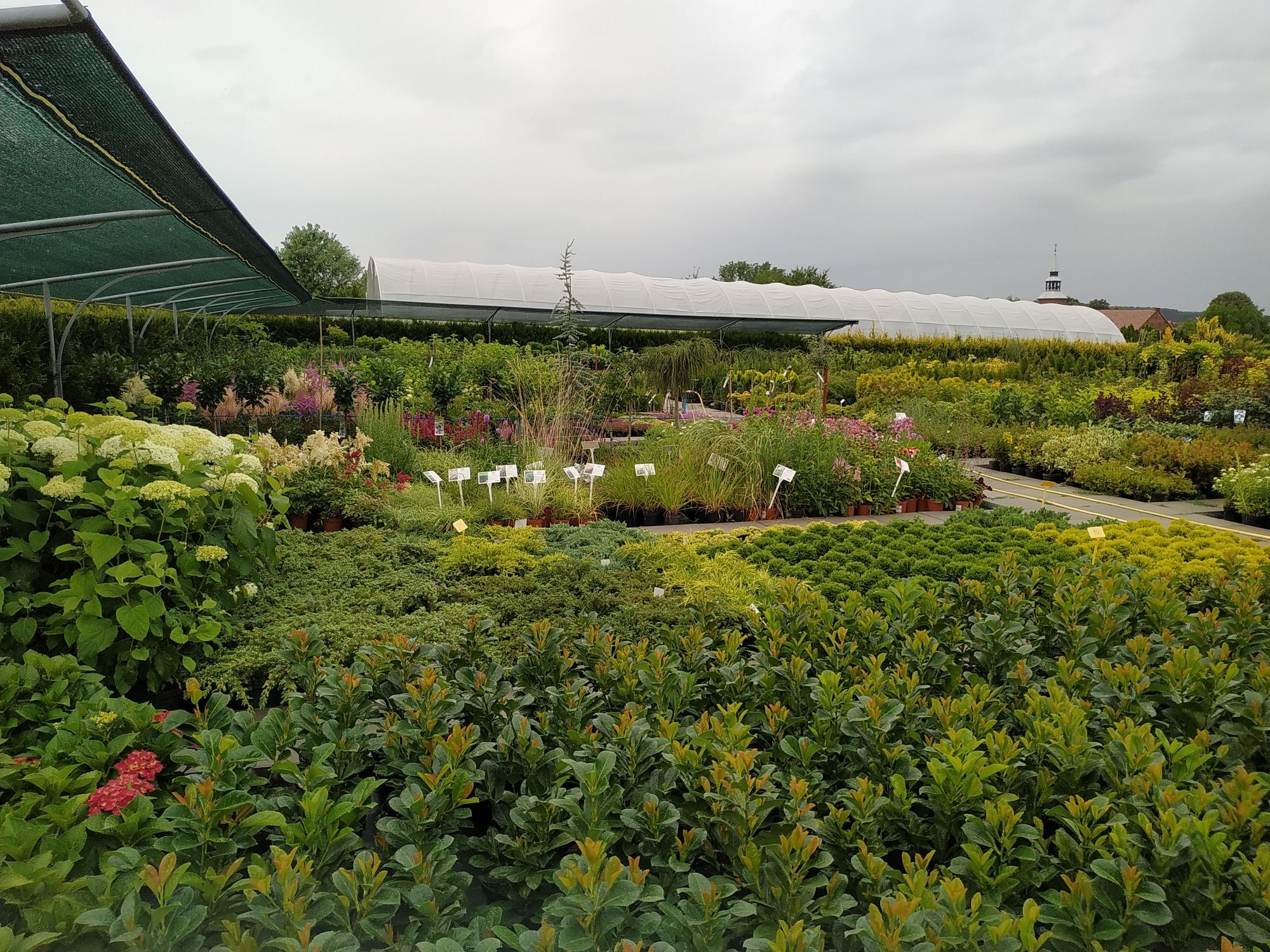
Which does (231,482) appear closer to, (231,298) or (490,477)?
(490,477)

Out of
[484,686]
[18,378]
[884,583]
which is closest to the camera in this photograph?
[484,686]

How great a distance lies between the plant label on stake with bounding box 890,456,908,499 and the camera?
6711mm

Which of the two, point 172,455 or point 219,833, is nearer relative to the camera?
point 219,833

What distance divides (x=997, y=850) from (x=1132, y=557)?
3588 millimetres

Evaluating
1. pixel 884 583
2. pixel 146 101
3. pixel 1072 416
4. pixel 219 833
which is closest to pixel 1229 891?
pixel 219 833

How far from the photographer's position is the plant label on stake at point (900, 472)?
22.0 feet

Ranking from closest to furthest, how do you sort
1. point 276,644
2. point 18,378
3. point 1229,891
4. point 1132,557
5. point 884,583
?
point 1229,891
point 276,644
point 884,583
point 1132,557
point 18,378

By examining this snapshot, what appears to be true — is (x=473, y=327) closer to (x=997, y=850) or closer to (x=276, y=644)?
(x=276, y=644)

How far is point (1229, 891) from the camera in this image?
5.08 ft

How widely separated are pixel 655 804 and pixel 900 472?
249 inches

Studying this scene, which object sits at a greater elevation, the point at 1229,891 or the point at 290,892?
the point at 290,892

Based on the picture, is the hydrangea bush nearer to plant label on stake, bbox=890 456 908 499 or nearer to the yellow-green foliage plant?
the yellow-green foliage plant

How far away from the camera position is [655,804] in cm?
167

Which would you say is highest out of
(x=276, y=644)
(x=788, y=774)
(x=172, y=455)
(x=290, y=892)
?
(x=172, y=455)
